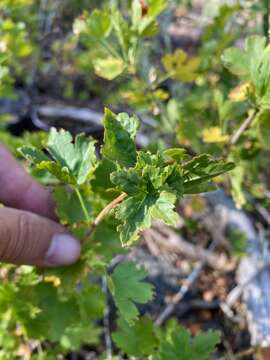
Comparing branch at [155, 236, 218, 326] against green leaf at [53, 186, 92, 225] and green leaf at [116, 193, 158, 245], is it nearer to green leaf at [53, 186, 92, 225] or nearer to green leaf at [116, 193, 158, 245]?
green leaf at [53, 186, 92, 225]

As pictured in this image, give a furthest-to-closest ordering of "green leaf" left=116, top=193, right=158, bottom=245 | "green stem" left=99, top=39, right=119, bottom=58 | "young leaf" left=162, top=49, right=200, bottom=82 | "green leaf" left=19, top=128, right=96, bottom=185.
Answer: "young leaf" left=162, top=49, right=200, bottom=82, "green stem" left=99, top=39, right=119, bottom=58, "green leaf" left=19, top=128, right=96, bottom=185, "green leaf" left=116, top=193, right=158, bottom=245

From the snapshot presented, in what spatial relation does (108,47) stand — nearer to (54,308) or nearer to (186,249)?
(54,308)

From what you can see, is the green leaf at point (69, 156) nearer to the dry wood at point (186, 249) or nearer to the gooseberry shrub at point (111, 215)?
the gooseberry shrub at point (111, 215)

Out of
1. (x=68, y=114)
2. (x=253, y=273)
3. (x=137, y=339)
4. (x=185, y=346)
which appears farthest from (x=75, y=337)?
(x=68, y=114)

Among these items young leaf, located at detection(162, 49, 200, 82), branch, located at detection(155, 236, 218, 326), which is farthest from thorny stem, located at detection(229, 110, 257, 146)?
branch, located at detection(155, 236, 218, 326)

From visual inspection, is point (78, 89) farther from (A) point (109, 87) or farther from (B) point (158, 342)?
(B) point (158, 342)
